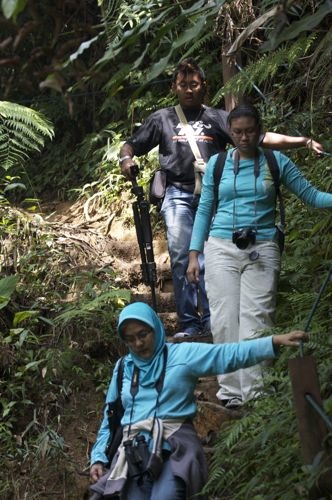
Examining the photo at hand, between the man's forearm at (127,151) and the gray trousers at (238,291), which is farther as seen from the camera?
the man's forearm at (127,151)

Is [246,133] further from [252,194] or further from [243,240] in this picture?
[243,240]

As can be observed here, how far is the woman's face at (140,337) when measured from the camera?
14.2ft

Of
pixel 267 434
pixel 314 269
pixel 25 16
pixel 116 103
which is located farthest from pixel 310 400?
pixel 25 16

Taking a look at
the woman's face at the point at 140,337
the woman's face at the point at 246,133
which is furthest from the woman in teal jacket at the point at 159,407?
the woman's face at the point at 246,133

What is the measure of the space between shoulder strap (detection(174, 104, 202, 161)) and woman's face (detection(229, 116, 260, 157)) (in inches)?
46.3

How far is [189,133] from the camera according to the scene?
675 cm

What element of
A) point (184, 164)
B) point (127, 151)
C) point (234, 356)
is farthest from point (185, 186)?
point (234, 356)

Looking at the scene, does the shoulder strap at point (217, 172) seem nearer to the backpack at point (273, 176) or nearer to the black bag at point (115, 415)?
the backpack at point (273, 176)

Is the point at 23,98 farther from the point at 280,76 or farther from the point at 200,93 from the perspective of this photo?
the point at 200,93

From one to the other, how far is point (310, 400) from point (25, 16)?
9482 mm

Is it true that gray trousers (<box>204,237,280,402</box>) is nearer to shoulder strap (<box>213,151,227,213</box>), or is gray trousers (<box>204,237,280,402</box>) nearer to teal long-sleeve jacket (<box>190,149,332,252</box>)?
teal long-sleeve jacket (<box>190,149,332,252</box>)

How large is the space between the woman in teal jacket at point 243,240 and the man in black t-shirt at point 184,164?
46.4 inches

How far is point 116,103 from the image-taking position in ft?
37.4

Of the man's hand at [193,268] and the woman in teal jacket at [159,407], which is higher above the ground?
the man's hand at [193,268]
